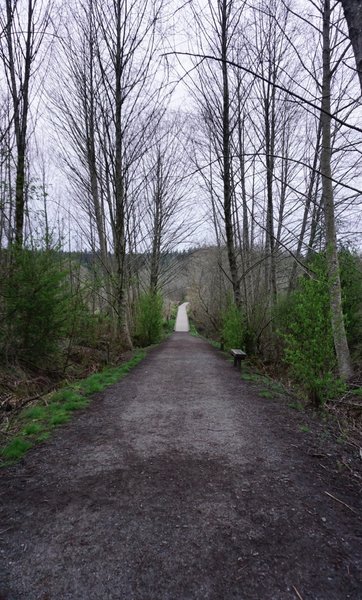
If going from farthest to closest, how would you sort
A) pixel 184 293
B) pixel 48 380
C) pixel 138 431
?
pixel 184 293
pixel 48 380
pixel 138 431

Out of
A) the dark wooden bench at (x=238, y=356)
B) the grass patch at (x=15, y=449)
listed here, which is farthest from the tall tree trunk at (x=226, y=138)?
the grass patch at (x=15, y=449)

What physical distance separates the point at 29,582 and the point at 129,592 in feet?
1.70

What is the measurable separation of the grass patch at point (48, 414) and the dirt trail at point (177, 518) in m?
0.18

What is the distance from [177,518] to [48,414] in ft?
8.38

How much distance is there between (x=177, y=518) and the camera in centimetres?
205

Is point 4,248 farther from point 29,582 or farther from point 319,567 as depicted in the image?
point 319,567

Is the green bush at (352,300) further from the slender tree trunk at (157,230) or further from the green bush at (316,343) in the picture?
the slender tree trunk at (157,230)

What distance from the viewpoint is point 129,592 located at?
1509 mm

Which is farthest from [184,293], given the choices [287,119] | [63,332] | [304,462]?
[304,462]

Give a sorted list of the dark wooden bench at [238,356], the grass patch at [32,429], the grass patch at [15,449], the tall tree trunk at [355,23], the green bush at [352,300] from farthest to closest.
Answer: the green bush at [352,300] → the dark wooden bench at [238,356] → the grass patch at [32,429] → the grass patch at [15,449] → the tall tree trunk at [355,23]

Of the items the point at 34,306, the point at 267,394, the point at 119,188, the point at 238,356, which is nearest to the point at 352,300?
the point at 238,356

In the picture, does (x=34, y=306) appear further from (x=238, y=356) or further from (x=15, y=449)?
(x=238, y=356)

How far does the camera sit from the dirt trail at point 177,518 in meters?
1.56

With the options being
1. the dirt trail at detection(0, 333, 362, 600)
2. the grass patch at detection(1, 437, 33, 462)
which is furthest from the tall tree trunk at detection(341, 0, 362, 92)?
the grass patch at detection(1, 437, 33, 462)
